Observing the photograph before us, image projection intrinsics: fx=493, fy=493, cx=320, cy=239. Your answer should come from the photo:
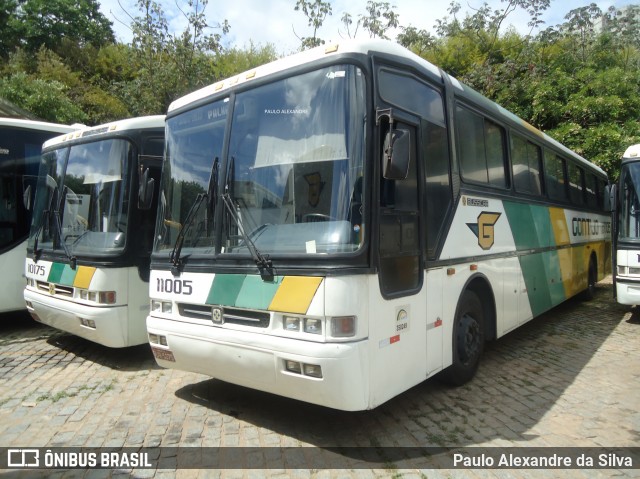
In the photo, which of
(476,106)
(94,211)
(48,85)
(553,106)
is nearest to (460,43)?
(553,106)

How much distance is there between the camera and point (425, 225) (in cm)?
439

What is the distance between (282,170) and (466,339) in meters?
2.74

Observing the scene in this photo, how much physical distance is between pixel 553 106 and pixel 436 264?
16313mm

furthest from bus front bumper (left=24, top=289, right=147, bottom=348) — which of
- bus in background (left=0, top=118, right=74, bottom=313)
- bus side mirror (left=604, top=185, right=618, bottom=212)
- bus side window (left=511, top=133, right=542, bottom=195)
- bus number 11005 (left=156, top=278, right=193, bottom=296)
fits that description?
bus side mirror (left=604, top=185, right=618, bottom=212)

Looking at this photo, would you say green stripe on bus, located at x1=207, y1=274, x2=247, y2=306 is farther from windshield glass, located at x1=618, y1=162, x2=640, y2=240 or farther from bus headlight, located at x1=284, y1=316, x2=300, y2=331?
windshield glass, located at x1=618, y1=162, x2=640, y2=240

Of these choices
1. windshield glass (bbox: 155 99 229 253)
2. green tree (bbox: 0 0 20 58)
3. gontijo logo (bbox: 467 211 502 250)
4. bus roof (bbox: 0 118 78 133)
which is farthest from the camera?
green tree (bbox: 0 0 20 58)

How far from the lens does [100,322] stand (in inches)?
226

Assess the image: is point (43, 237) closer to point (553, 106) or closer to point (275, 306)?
point (275, 306)

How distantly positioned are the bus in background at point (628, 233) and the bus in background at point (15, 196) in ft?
32.8

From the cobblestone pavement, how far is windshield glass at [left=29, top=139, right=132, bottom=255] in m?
1.58

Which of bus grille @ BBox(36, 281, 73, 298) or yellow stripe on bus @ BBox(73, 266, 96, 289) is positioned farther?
bus grille @ BBox(36, 281, 73, 298)

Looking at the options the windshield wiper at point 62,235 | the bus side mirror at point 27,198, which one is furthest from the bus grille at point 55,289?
the bus side mirror at point 27,198

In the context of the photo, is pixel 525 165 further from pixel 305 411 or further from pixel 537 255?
pixel 305 411

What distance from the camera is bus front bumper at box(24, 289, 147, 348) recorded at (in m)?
5.77
